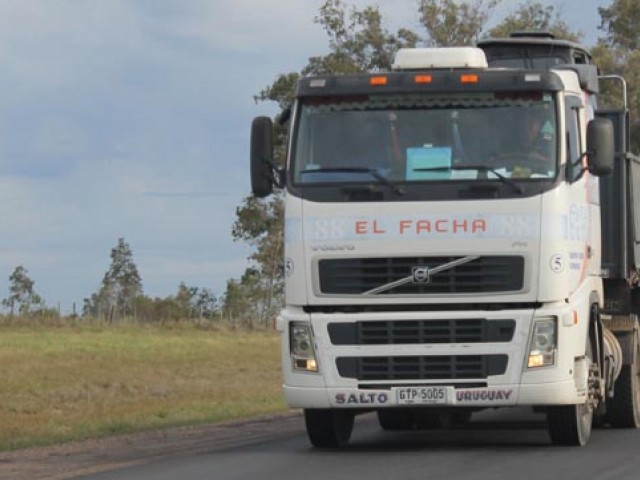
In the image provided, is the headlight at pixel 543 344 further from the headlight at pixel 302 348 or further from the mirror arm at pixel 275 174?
the mirror arm at pixel 275 174

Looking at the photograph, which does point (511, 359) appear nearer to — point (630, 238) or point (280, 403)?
point (630, 238)

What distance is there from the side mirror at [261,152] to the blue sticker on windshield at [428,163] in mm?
1317

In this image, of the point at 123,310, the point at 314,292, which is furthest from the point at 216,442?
the point at 123,310

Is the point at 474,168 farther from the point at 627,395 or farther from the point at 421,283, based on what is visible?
the point at 627,395

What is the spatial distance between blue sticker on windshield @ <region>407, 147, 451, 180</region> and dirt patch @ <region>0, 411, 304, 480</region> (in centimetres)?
385

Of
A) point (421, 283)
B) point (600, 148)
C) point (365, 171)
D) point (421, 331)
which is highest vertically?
point (600, 148)

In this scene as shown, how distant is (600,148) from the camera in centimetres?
1327

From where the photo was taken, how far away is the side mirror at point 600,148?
43.4ft

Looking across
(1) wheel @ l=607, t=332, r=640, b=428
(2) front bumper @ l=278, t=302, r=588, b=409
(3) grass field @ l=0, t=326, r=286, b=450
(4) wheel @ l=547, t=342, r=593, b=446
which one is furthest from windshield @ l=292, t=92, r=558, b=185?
(3) grass field @ l=0, t=326, r=286, b=450

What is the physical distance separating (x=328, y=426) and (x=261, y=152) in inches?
115

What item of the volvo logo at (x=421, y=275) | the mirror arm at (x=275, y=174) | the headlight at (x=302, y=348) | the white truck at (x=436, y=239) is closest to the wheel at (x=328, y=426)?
the white truck at (x=436, y=239)

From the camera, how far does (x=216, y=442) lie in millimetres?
16344

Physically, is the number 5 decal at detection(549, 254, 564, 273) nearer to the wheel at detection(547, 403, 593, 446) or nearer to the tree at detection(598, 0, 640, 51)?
the wheel at detection(547, 403, 593, 446)

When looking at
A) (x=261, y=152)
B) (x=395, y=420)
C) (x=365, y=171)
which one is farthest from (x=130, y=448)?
(x=365, y=171)
